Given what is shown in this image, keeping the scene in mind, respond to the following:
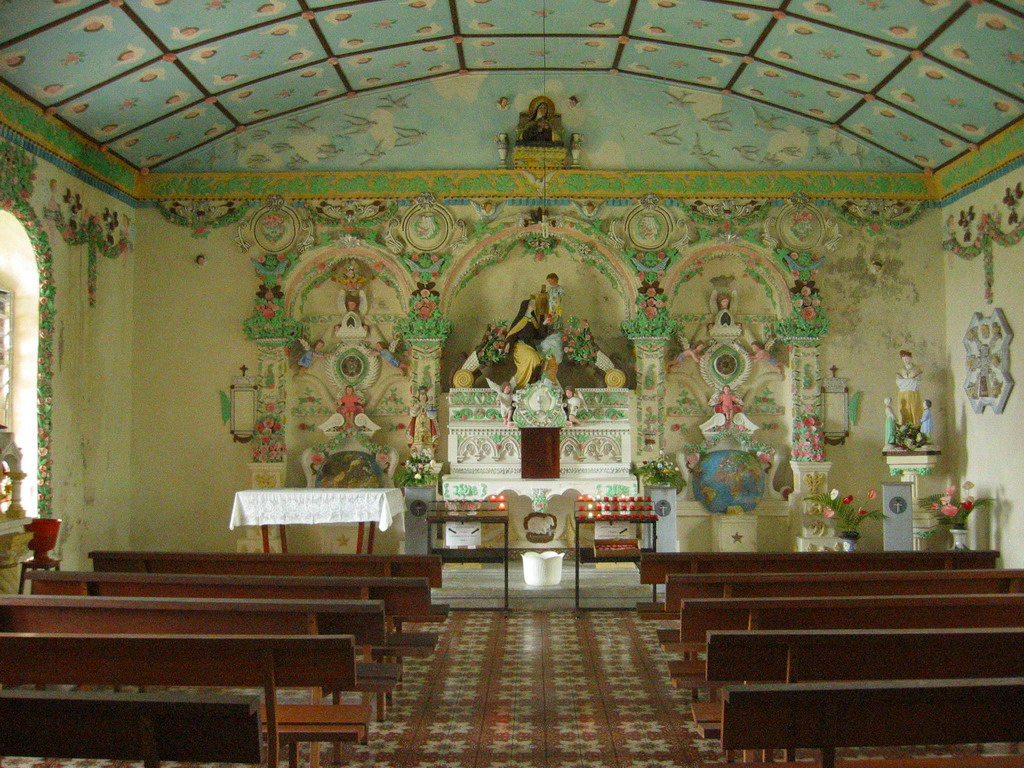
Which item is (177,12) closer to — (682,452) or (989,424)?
(682,452)

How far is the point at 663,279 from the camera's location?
1438 cm

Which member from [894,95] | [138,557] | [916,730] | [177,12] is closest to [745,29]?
[894,95]

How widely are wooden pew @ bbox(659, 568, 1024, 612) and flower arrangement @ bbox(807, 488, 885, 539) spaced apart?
601cm

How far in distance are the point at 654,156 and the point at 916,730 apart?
1167cm

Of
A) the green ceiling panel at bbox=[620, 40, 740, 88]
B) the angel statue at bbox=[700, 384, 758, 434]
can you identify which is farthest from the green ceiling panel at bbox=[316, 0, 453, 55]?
the angel statue at bbox=[700, 384, 758, 434]

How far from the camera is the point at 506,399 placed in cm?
1411

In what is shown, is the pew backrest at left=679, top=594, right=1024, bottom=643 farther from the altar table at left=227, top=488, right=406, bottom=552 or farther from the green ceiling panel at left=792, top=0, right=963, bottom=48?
the green ceiling panel at left=792, top=0, right=963, bottom=48

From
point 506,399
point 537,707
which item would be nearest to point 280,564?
point 537,707

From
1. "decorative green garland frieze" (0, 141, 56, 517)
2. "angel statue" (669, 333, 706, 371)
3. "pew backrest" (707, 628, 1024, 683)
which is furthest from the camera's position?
"angel statue" (669, 333, 706, 371)

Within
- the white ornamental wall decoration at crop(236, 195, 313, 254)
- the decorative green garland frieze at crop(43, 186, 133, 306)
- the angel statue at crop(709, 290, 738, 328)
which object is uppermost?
the white ornamental wall decoration at crop(236, 195, 313, 254)

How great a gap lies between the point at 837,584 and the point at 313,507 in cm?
684

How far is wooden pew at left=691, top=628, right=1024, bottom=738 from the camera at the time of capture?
463 centimetres

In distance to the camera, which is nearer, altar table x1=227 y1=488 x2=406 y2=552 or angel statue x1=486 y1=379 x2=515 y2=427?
altar table x1=227 y1=488 x2=406 y2=552

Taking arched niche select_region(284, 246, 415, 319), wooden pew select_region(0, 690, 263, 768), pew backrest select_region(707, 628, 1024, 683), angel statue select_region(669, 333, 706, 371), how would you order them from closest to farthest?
wooden pew select_region(0, 690, 263, 768), pew backrest select_region(707, 628, 1024, 683), arched niche select_region(284, 246, 415, 319), angel statue select_region(669, 333, 706, 371)
